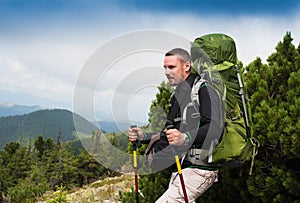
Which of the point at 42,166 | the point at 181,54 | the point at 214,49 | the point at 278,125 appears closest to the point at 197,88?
the point at 181,54

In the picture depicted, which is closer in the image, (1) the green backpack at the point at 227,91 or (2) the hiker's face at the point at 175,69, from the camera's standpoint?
(1) the green backpack at the point at 227,91

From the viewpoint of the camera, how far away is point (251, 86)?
15.4 feet

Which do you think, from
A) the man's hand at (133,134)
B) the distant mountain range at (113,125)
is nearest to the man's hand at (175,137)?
the man's hand at (133,134)

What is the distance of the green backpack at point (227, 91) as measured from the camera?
3.31 meters

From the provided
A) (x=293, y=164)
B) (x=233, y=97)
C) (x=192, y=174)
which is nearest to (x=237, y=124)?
(x=233, y=97)

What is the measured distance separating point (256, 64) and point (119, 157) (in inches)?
92.3

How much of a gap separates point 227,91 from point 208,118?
1.83ft

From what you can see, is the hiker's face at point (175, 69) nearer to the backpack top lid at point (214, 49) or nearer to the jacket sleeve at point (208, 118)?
the backpack top lid at point (214, 49)

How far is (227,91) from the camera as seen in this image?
3469 mm

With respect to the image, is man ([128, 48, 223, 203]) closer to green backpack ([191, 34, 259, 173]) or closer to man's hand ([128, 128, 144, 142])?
man's hand ([128, 128, 144, 142])

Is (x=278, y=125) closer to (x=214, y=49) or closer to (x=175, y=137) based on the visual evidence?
(x=214, y=49)

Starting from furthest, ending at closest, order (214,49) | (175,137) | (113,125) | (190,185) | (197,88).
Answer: (113,125) → (214,49) → (190,185) → (197,88) → (175,137)

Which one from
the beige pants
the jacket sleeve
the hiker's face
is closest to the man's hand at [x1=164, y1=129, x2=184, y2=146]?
the jacket sleeve

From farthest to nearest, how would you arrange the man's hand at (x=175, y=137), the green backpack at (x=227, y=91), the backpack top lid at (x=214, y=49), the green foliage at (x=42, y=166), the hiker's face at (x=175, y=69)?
1. the green foliage at (x=42, y=166)
2. the backpack top lid at (x=214, y=49)
3. the hiker's face at (x=175, y=69)
4. the green backpack at (x=227, y=91)
5. the man's hand at (x=175, y=137)
